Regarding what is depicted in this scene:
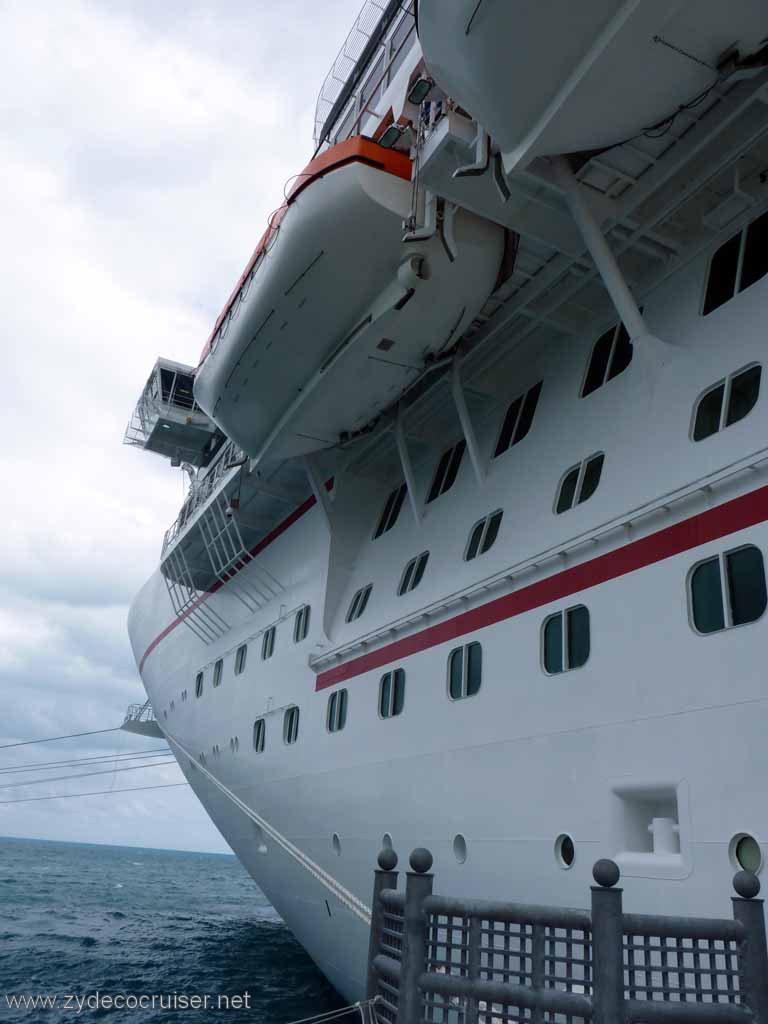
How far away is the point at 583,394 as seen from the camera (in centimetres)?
995

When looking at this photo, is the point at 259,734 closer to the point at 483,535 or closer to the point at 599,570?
the point at 483,535

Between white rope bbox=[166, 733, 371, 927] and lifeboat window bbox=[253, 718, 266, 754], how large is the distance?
1176 mm

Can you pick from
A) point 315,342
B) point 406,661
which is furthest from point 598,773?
point 315,342

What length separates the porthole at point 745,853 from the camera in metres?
5.94

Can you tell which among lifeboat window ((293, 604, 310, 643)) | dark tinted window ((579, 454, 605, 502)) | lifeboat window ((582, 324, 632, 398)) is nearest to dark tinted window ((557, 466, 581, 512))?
dark tinted window ((579, 454, 605, 502))

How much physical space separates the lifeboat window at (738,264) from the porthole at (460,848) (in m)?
6.12

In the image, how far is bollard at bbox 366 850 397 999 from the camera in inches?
202

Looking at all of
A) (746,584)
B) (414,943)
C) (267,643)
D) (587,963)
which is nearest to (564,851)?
(746,584)

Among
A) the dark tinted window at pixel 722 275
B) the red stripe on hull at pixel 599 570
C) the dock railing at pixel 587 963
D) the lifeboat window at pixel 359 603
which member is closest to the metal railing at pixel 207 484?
the lifeboat window at pixel 359 603

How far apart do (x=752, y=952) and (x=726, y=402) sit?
16.0 ft

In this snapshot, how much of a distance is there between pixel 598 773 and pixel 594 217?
5506 mm

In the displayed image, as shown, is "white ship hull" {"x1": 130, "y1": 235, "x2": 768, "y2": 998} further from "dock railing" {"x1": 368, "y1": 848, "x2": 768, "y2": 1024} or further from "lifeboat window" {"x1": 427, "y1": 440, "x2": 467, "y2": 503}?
"dock railing" {"x1": 368, "y1": 848, "x2": 768, "y2": 1024}

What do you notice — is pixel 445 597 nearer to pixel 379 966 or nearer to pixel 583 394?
pixel 583 394

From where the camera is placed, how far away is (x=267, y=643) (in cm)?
1622
